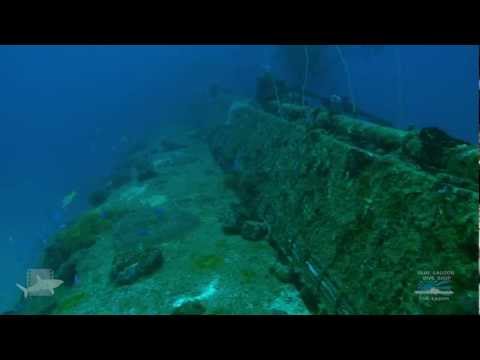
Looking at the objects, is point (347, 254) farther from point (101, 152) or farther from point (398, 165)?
point (101, 152)

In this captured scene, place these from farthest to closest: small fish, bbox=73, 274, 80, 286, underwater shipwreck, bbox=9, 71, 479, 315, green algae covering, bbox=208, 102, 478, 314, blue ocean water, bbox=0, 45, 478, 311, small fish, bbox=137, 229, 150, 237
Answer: blue ocean water, bbox=0, 45, 478, 311, small fish, bbox=137, 229, 150, 237, small fish, bbox=73, 274, 80, 286, underwater shipwreck, bbox=9, 71, 479, 315, green algae covering, bbox=208, 102, 478, 314

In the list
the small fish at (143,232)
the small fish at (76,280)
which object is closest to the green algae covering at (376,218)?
the small fish at (143,232)

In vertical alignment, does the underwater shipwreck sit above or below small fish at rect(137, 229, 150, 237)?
above

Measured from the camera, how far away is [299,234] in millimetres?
8945

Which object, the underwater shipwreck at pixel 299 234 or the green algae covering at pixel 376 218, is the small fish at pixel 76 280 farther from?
the green algae covering at pixel 376 218

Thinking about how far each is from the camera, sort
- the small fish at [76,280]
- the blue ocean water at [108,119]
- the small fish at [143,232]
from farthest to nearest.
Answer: the blue ocean water at [108,119] → the small fish at [143,232] → the small fish at [76,280]

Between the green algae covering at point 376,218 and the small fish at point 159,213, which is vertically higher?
the green algae covering at point 376,218

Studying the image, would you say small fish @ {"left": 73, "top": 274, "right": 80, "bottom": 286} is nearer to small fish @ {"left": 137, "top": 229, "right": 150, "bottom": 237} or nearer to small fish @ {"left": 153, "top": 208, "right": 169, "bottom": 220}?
small fish @ {"left": 137, "top": 229, "right": 150, "bottom": 237}

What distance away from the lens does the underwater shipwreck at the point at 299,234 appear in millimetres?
5184

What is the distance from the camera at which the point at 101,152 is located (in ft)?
212

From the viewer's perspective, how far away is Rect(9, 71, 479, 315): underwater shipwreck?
5.18 meters

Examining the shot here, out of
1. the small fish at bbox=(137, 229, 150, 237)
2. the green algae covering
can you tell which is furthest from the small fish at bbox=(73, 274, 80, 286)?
the green algae covering

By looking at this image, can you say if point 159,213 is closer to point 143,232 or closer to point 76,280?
point 143,232

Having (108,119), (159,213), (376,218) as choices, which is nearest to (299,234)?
(376,218)
